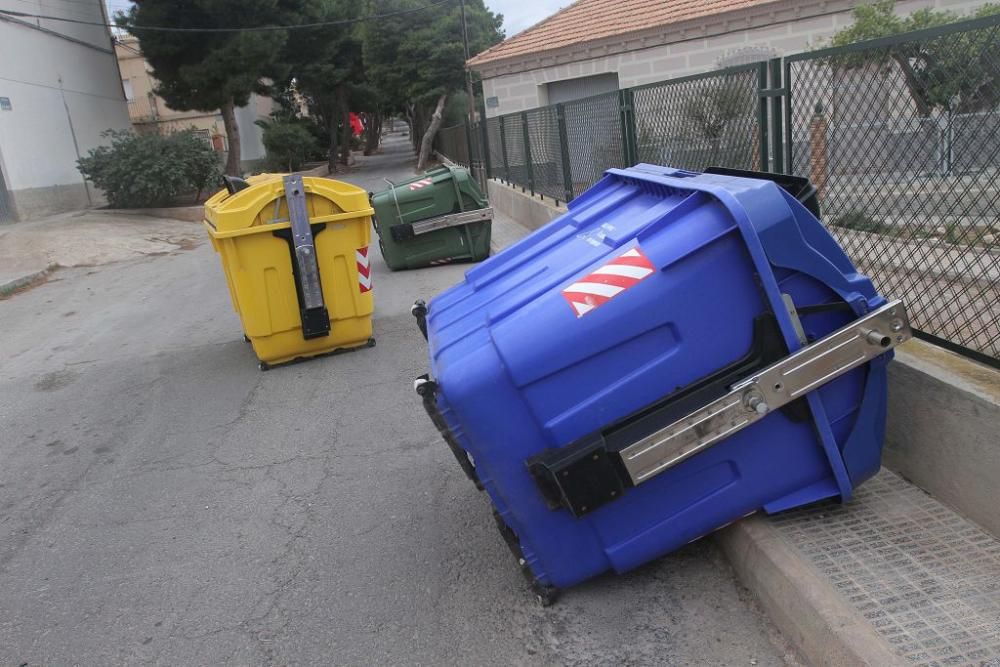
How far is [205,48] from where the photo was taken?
86.8 feet

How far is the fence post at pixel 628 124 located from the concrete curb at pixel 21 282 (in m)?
9.98

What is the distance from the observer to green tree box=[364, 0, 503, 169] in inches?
1314

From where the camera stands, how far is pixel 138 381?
6809 mm

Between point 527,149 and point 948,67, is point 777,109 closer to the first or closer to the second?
point 948,67

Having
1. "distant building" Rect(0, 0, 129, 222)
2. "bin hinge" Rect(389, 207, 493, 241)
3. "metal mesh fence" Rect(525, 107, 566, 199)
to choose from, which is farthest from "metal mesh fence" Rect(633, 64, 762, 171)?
"distant building" Rect(0, 0, 129, 222)

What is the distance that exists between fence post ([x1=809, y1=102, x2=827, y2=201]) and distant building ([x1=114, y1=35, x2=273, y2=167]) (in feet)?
125

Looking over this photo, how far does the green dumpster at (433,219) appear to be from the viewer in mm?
10570

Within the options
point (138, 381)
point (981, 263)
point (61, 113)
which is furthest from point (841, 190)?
point (61, 113)

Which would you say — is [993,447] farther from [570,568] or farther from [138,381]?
[138,381]

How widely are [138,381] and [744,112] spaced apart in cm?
529

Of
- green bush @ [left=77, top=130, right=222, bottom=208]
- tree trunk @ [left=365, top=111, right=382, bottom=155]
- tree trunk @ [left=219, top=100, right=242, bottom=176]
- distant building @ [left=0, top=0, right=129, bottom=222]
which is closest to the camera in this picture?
green bush @ [left=77, top=130, right=222, bottom=208]

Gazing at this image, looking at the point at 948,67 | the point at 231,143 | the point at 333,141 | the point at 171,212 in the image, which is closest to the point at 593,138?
the point at 948,67

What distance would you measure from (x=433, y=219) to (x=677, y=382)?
8219 mm

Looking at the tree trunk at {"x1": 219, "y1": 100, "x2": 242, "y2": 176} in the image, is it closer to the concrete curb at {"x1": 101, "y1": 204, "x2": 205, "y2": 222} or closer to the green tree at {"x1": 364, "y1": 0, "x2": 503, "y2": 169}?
the concrete curb at {"x1": 101, "y1": 204, "x2": 205, "y2": 222}
